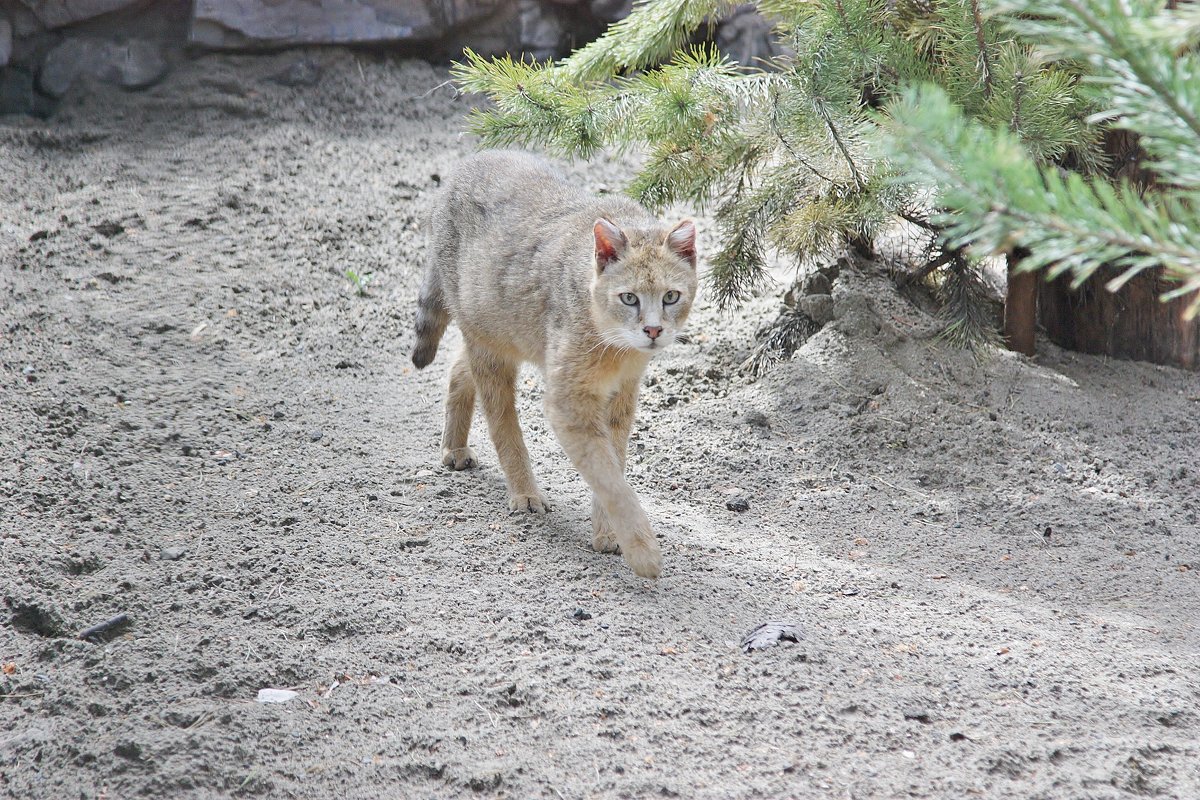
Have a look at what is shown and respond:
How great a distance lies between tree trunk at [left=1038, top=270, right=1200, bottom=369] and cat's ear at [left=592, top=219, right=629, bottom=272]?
2346 millimetres

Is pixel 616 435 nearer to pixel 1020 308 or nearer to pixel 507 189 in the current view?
pixel 507 189

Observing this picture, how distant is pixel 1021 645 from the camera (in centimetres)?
357

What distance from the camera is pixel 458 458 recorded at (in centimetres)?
518

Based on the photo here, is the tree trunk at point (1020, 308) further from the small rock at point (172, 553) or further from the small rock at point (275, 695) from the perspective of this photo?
the small rock at point (172, 553)

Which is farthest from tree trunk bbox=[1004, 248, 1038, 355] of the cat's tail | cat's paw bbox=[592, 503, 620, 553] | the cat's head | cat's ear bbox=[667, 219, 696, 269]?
the cat's tail

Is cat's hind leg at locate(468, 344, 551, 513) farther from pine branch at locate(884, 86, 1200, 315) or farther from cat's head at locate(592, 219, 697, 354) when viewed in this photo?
pine branch at locate(884, 86, 1200, 315)

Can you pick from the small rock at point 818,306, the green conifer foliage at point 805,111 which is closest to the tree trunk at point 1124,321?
the green conifer foliage at point 805,111

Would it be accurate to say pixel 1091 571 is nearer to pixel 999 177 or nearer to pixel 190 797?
pixel 999 177

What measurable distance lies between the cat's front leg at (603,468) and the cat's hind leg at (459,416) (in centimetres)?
89

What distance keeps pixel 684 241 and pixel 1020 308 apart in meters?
2.16

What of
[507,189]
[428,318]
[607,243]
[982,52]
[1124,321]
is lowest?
[428,318]

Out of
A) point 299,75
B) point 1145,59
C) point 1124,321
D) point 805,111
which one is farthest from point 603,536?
point 299,75

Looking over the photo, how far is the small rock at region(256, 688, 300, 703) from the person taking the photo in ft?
10.7

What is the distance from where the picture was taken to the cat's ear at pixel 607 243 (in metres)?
4.18
